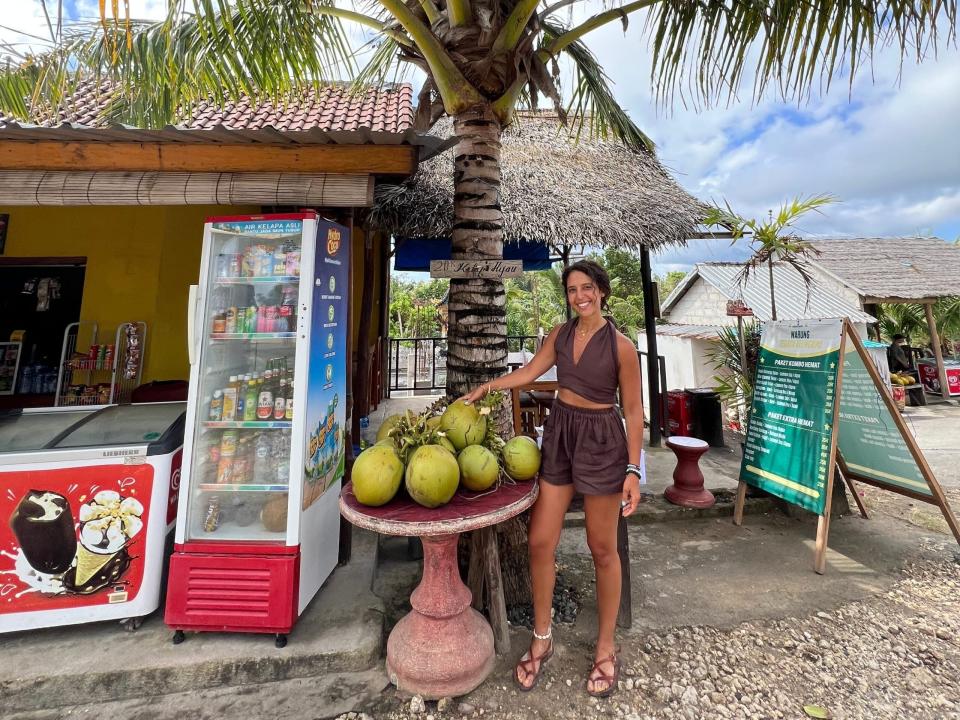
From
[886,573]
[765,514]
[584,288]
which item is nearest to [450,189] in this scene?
[584,288]

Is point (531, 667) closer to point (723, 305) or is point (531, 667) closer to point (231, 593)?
point (231, 593)

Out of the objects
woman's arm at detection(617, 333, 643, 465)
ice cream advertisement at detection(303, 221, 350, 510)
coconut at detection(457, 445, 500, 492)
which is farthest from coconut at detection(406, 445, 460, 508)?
ice cream advertisement at detection(303, 221, 350, 510)

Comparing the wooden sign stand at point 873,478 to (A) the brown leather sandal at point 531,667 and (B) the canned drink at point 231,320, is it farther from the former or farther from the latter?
(B) the canned drink at point 231,320

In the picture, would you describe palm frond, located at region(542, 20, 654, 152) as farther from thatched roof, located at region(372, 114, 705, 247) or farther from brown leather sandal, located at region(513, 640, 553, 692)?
brown leather sandal, located at region(513, 640, 553, 692)

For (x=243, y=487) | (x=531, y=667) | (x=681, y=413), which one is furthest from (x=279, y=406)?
(x=681, y=413)

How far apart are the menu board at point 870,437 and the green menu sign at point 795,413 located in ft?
0.96

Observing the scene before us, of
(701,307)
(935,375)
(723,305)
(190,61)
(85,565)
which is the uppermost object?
(701,307)

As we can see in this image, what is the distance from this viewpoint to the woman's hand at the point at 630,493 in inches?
70.9

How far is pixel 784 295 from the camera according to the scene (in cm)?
1391

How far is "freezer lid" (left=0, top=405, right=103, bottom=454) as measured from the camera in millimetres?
2203

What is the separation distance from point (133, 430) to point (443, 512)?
1.99 meters

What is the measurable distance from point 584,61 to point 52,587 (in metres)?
5.20

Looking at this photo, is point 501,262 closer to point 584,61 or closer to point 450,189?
point 584,61

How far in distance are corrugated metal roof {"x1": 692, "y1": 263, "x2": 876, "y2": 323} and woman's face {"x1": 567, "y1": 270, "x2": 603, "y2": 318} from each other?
1166 centimetres
